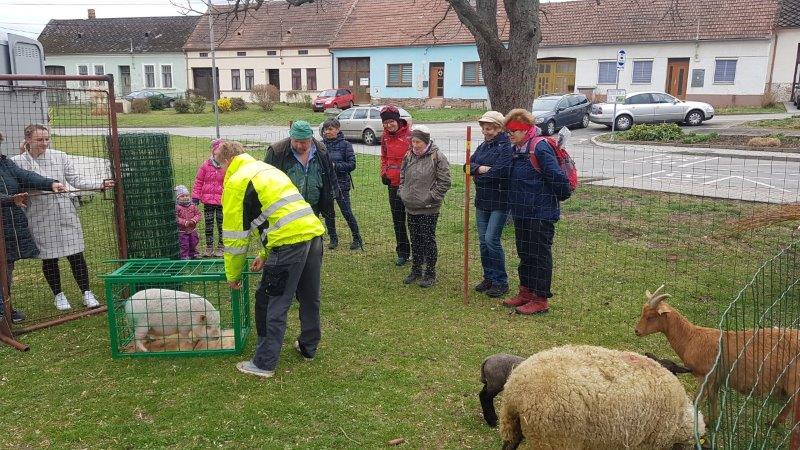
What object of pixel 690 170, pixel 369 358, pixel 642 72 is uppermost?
pixel 642 72

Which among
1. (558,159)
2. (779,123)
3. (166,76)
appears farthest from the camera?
(166,76)

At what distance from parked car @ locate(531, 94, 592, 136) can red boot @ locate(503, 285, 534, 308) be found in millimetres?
18382

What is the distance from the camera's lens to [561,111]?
82.3 ft

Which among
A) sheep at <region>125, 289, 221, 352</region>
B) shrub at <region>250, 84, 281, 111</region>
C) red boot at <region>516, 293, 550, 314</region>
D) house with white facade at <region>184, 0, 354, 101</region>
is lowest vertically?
red boot at <region>516, 293, 550, 314</region>

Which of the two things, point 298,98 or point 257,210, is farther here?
point 298,98

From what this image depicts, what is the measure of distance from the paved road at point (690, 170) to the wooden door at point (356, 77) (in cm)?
2044

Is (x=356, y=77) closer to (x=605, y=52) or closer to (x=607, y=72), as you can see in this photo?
(x=605, y=52)

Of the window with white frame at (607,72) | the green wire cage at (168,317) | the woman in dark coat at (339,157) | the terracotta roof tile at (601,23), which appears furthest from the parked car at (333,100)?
the green wire cage at (168,317)

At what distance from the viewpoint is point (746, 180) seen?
1323cm

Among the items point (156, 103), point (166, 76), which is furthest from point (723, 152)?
point (166, 76)

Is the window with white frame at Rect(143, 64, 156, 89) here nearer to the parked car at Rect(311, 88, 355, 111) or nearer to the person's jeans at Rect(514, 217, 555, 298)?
the parked car at Rect(311, 88, 355, 111)

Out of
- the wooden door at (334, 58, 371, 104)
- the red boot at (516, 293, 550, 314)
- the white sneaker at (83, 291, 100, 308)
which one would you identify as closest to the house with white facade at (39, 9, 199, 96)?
the wooden door at (334, 58, 371, 104)

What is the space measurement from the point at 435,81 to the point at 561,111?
15.7m

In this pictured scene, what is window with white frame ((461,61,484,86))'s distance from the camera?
123 feet
